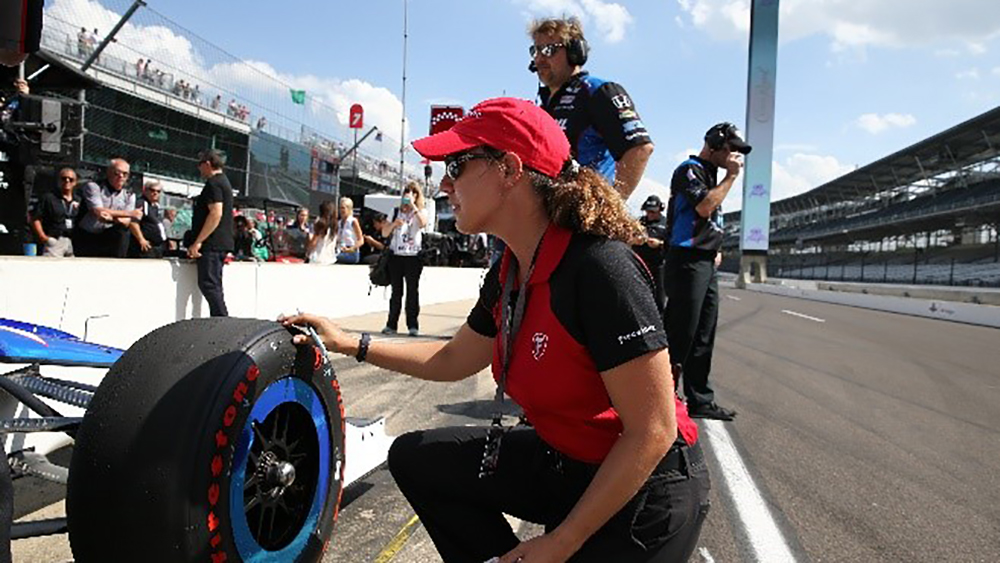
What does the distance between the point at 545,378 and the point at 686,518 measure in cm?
44

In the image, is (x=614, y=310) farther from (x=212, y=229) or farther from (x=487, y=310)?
(x=212, y=229)

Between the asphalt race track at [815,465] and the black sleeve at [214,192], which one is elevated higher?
the black sleeve at [214,192]

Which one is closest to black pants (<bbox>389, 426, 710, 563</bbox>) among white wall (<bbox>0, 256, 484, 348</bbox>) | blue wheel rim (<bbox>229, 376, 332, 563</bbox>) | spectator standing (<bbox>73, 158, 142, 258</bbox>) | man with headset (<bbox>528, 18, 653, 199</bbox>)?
blue wheel rim (<bbox>229, 376, 332, 563</bbox>)

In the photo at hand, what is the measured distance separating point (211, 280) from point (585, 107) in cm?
453

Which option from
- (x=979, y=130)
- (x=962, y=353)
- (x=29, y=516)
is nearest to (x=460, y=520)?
(x=29, y=516)

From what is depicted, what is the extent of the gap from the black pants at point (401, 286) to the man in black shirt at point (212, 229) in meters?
2.11

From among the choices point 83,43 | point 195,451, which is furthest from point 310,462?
point 83,43

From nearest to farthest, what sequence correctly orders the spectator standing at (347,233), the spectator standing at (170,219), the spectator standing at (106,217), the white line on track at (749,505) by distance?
the white line on track at (749,505)
the spectator standing at (106,217)
the spectator standing at (347,233)
the spectator standing at (170,219)

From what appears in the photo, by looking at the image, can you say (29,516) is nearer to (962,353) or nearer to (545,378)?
(545,378)

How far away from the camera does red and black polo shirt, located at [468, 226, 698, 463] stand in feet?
4.74

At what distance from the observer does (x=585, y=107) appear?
3.20 meters

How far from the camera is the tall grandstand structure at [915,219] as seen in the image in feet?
132

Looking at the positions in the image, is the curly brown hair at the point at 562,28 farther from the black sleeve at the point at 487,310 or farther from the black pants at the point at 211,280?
the black pants at the point at 211,280

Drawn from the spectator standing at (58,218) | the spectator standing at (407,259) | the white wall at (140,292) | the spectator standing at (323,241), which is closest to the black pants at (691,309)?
the white wall at (140,292)
